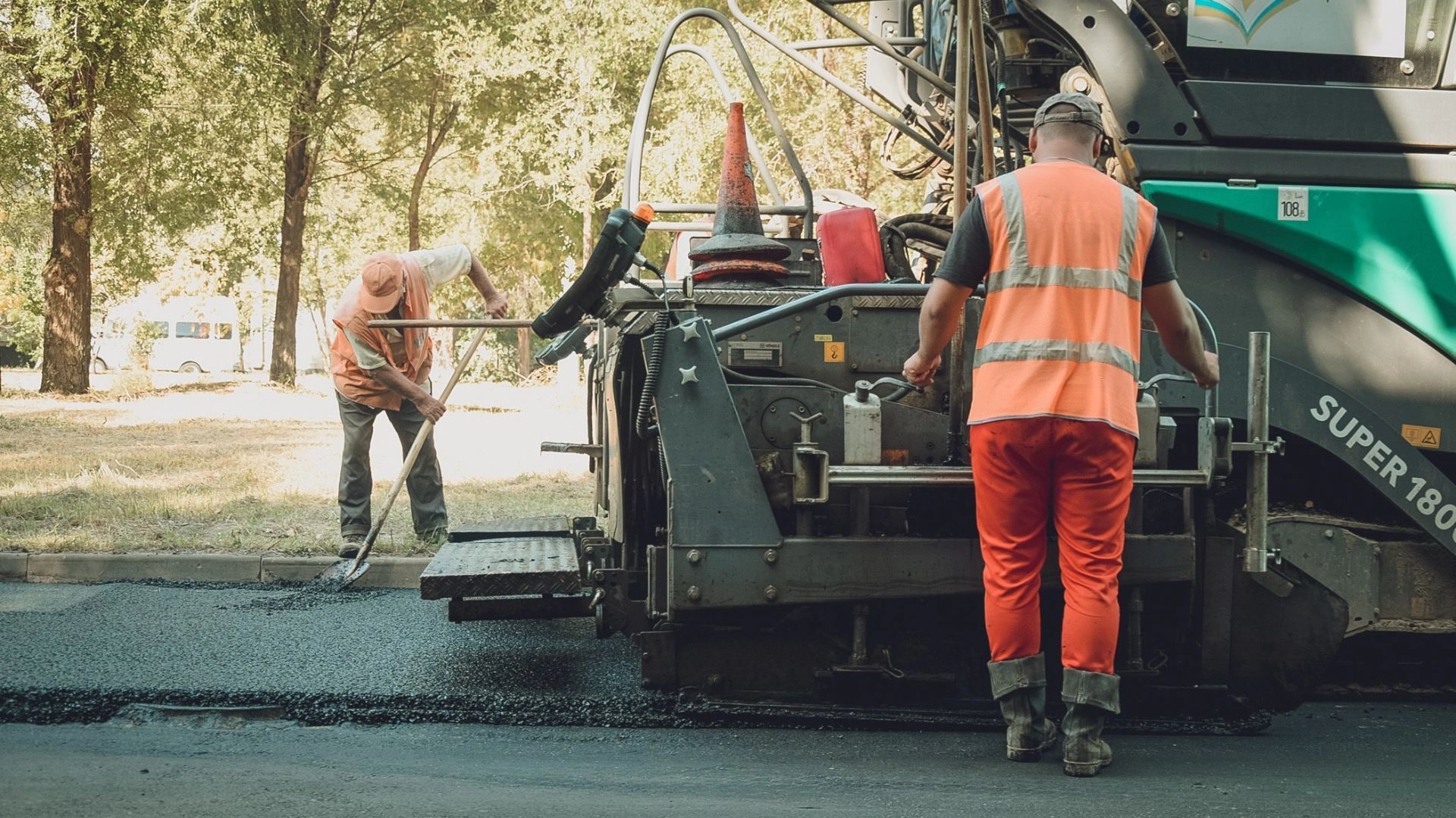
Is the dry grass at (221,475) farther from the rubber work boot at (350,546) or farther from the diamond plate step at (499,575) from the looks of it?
the diamond plate step at (499,575)

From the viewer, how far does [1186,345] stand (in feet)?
13.0

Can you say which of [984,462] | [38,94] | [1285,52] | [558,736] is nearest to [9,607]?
[558,736]

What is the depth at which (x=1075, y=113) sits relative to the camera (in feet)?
12.8

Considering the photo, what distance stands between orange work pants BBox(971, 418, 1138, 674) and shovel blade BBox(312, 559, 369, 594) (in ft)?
12.5

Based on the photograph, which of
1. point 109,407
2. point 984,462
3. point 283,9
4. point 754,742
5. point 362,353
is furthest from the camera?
point 283,9

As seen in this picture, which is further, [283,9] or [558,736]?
[283,9]

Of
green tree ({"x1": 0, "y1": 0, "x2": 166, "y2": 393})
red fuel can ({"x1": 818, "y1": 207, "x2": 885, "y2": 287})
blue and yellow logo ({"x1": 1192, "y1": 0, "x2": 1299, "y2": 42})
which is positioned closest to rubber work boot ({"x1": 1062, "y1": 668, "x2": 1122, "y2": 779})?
red fuel can ({"x1": 818, "y1": 207, "x2": 885, "y2": 287})

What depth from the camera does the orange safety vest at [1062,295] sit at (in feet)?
12.3

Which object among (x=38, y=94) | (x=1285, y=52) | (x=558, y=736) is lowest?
(x=558, y=736)

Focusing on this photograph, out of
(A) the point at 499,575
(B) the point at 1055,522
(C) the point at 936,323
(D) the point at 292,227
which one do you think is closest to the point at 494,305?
(A) the point at 499,575

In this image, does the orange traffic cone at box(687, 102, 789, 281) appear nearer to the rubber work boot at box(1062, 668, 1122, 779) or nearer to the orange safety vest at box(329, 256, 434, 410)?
the rubber work boot at box(1062, 668, 1122, 779)

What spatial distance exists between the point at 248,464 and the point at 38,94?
1102cm

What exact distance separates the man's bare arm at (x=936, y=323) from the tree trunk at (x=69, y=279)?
1948cm

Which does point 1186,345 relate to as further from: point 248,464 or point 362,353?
point 248,464
